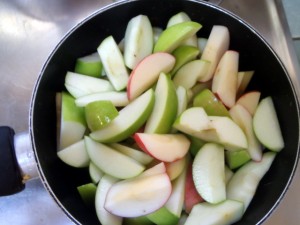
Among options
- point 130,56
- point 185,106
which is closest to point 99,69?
point 130,56

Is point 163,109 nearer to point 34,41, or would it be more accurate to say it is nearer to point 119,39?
point 119,39

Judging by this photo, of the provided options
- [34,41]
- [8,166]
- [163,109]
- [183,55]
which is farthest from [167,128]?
[34,41]

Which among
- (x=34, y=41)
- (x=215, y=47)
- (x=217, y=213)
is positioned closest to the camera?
(x=217, y=213)

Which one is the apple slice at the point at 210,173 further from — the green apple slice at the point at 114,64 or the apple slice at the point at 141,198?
the green apple slice at the point at 114,64

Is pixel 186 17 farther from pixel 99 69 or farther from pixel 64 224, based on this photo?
pixel 64 224

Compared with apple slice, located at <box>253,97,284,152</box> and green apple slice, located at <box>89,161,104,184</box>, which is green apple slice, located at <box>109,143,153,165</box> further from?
apple slice, located at <box>253,97,284,152</box>

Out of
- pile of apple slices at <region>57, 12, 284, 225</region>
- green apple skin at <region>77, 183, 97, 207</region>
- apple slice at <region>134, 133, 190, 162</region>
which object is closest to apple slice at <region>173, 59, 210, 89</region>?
pile of apple slices at <region>57, 12, 284, 225</region>

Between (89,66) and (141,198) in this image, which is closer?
(141,198)
